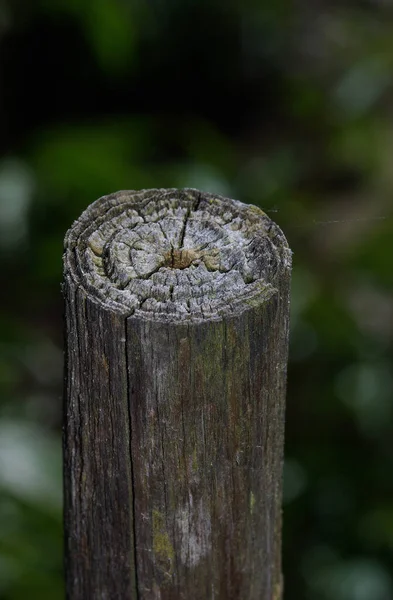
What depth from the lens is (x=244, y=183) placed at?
5.34 metres

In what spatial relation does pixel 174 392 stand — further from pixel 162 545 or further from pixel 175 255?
pixel 162 545

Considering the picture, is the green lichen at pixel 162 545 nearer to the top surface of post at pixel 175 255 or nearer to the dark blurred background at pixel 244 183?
the top surface of post at pixel 175 255

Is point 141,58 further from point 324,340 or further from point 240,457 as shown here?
point 240,457

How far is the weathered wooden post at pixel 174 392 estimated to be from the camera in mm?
1604

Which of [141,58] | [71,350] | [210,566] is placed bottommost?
[210,566]

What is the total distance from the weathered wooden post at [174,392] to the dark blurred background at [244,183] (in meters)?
1.00

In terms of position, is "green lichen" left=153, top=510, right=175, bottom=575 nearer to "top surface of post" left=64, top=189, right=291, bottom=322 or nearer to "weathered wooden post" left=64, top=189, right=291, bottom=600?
"weathered wooden post" left=64, top=189, right=291, bottom=600

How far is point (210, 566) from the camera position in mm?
1870

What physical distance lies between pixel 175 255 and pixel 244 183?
145 inches

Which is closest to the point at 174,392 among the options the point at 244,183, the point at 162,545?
the point at 162,545

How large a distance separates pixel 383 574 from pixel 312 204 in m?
3.09

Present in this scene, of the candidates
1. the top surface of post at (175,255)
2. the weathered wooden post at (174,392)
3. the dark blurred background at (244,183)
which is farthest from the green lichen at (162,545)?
the dark blurred background at (244,183)

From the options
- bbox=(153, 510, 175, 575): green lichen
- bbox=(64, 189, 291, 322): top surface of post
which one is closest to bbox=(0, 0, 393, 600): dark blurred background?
bbox=(64, 189, 291, 322): top surface of post

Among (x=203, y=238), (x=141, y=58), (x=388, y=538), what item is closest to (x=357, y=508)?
(x=388, y=538)
